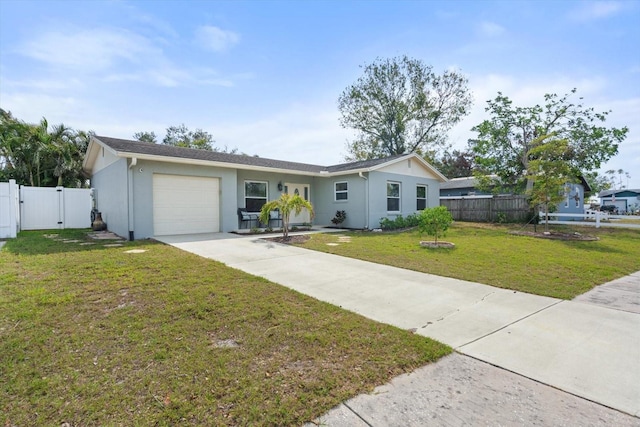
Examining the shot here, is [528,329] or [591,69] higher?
[591,69]

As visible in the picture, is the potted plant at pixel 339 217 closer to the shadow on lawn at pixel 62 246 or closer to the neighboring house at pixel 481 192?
the shadow on lawn at pixel 62 246

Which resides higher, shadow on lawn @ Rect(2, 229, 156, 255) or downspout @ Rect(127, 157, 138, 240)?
downspout @ Rect(127, 157, 138, 240)

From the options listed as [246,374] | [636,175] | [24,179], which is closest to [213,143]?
[24,179]

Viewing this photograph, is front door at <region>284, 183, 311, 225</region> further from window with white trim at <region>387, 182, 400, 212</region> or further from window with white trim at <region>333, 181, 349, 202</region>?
window with white trim at <region>387, 182, 400, 212</region>

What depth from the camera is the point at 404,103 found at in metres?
25.3

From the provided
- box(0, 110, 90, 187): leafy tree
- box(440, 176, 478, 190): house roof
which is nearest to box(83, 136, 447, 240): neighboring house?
box(0, 110, 90, 187): leafy tree

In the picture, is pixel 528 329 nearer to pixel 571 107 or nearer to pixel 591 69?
pixel 591 69

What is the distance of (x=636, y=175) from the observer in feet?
233

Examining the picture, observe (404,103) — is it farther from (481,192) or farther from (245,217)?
(245,217)

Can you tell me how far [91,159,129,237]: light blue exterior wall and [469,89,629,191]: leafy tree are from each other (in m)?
18.7

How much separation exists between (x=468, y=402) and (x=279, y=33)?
453 inches

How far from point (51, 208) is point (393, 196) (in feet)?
49.5

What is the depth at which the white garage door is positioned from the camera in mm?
10555

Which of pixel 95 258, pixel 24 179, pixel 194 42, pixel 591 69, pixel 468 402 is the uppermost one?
pixel 194 42
